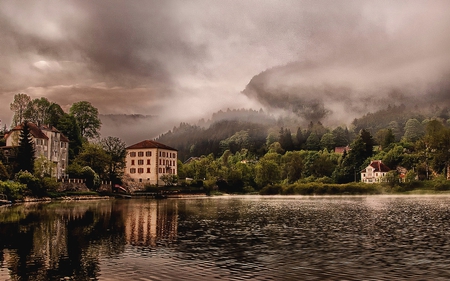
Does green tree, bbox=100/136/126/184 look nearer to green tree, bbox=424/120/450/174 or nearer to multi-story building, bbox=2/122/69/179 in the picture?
multi-story building, bbox=2/122/69/179

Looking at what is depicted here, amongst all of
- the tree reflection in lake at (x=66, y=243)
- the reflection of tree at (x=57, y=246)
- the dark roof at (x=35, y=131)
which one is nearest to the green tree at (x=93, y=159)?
the dark roof at (x=35, y=131)

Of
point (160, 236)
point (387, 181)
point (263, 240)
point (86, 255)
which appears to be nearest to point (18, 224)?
point (160, 236)

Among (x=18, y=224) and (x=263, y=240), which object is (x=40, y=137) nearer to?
(x=18, y=224)

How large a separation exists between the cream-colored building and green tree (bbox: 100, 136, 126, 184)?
52.4ft

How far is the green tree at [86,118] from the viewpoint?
153750 mm

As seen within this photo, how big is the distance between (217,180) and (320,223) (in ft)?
398

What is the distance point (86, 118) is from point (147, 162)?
24.8 metres

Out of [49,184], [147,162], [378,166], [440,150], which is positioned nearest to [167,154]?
[147,162]

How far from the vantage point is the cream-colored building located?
15712 cm

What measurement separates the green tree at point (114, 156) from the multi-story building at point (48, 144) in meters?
12.4

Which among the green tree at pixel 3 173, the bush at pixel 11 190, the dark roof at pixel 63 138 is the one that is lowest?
the bush at pixel 11 190

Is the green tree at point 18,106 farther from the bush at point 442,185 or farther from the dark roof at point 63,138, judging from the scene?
the bush at point 442,185

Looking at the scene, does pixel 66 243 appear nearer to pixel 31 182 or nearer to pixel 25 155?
pixel 31 182

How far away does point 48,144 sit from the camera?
4808 inches
